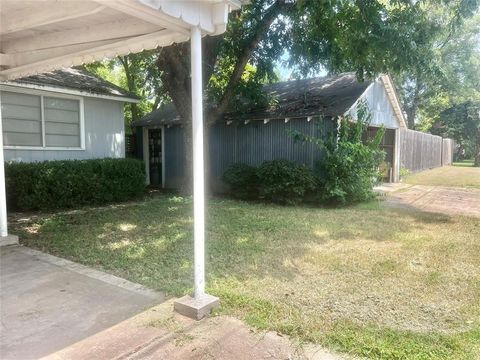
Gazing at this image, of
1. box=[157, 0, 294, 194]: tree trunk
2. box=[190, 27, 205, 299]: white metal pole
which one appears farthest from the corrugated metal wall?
box=[190, 27, 205, 299]: white metal pole

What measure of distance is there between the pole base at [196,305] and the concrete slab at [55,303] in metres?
0.36

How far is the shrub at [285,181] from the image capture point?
31.9 feet

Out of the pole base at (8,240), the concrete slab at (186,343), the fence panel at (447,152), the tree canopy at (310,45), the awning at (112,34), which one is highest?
the tree canopy at (310,45)

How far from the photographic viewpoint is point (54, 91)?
9.37 m

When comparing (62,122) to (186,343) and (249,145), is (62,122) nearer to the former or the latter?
(249,145)

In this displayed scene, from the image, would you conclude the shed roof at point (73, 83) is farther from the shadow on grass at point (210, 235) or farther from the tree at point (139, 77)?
the shadow on grass at point (210, 235)

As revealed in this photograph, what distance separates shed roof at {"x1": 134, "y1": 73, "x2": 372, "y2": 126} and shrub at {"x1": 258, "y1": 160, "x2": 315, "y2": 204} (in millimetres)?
1891

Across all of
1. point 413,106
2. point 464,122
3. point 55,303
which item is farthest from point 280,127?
point 413,106

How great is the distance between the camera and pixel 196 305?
3445mm

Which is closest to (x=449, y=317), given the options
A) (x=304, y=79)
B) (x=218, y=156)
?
(x=218, y=156)

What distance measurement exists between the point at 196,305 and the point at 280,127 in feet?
28.8

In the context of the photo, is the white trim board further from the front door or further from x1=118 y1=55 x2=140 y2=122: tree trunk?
x1=118 y1=55 x2=140 y2=122: tree trunk

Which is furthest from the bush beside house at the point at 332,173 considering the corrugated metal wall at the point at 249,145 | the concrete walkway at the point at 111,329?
Result: the concrete walkway at the point at 111,329

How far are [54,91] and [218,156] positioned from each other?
566cm
